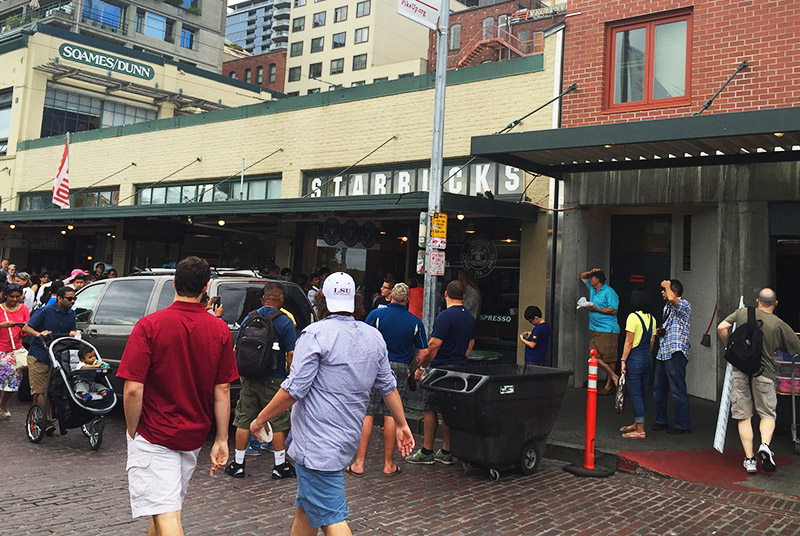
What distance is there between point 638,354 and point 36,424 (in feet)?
23.3

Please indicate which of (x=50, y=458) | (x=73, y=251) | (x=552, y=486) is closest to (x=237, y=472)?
(x=50, y=458)

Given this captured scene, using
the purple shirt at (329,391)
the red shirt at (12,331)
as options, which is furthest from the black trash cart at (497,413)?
the red shirt at (12,331)

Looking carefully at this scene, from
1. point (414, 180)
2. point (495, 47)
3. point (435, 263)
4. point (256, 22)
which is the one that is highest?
point (256, 22)

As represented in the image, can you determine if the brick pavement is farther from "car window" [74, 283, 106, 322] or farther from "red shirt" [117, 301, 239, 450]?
"car window" [74, 283, 106, 322]

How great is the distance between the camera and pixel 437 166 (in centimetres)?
1000

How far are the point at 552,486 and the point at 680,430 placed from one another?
278 cm

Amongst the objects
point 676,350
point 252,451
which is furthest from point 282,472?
point 676,350

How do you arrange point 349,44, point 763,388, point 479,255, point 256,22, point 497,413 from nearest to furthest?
point 497,413, point 763,388, point 479,255, point 349,44, point 256,22

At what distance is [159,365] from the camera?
12.3 ft

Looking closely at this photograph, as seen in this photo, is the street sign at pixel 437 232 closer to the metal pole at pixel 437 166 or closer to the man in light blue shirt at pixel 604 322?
the metal pole at pixel 437 166

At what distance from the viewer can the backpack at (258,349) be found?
646 cm

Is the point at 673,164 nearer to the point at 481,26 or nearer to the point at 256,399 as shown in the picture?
the point at 256,399

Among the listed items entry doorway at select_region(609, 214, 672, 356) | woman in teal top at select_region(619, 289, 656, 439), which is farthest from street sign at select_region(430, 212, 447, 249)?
entry doorway at select_region(609, 214, 672, 356)

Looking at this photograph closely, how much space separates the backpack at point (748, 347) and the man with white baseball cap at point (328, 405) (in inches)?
180
